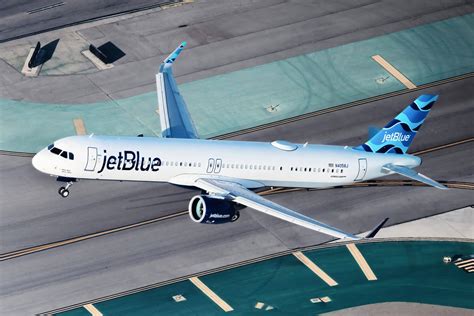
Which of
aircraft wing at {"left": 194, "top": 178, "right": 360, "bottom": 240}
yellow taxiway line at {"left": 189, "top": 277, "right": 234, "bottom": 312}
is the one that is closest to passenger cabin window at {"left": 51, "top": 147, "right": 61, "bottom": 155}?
aircraft wing at {"left": 194, "top": 178, "right": 360, "bottom": 240}

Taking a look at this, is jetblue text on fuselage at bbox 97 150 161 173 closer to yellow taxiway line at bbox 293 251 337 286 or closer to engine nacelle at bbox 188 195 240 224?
engine nacelle at bbox 188 195 240 224

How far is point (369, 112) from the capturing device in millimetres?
94812

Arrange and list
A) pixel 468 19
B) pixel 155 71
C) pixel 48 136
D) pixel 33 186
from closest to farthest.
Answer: pixel 33 186 → pixel 48 136 → pixel 155 71 → pixel 468 19

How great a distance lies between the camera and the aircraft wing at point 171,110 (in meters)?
85.0

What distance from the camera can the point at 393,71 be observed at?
100438 millimetres

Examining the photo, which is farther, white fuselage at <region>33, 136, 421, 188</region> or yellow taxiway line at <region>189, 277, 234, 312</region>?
white fuselage at <region>33, 136, 421, 188</region>

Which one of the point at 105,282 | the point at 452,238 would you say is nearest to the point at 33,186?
the point at 105,282

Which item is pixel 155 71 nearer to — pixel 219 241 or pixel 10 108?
pixel 10 108

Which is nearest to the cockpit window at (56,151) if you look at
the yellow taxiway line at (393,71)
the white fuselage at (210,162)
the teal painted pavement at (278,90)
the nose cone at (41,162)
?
the white fuselage at (210,162)

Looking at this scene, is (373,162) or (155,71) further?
(155,71)

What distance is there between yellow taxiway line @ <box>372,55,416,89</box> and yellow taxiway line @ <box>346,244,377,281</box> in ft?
79.1

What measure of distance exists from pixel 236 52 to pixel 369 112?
14636 mm

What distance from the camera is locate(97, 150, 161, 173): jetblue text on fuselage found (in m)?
77.2

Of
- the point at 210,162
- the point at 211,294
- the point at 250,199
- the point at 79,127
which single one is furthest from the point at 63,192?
the point at 211,294
